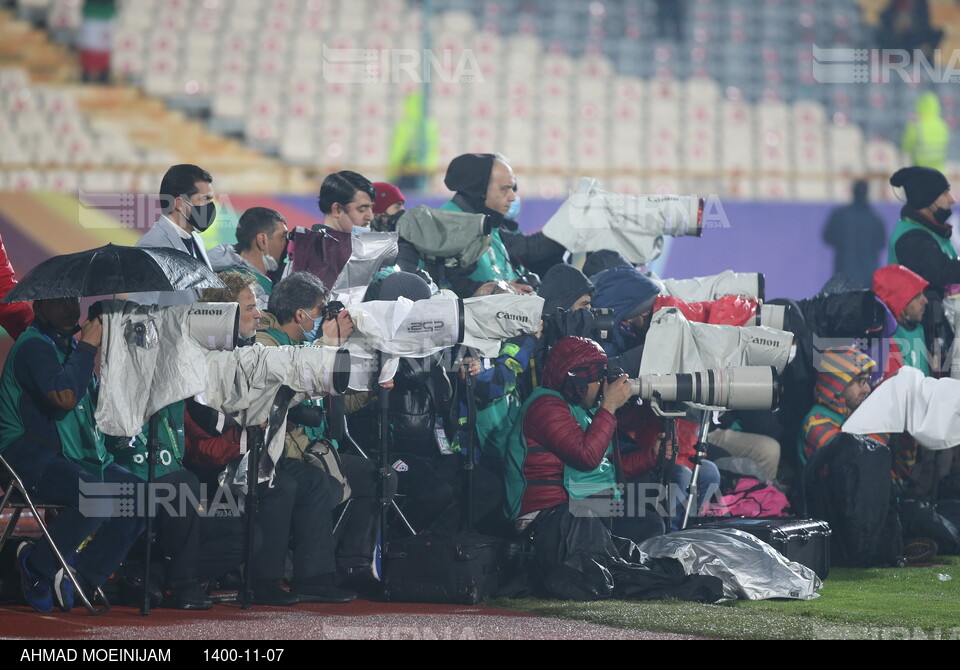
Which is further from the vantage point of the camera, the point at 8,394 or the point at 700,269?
the point at 700,269

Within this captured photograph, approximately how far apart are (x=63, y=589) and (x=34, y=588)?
0.13m

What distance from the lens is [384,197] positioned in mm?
6871

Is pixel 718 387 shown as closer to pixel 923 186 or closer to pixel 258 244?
pixel 258 244

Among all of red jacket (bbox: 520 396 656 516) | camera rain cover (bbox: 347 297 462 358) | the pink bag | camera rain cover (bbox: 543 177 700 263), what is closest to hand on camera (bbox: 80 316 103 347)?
camera rain cover (bbox: 347 297 462 358)

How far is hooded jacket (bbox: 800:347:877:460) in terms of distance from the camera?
664 cm

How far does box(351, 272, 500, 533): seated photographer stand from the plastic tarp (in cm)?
188

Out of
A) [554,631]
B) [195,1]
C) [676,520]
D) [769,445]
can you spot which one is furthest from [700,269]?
[195,1]

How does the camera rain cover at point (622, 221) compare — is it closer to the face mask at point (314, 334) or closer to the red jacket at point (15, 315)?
the face mask at point (314, 334)

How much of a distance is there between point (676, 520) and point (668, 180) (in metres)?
6.40

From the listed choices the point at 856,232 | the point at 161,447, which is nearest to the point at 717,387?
the point at 161,447

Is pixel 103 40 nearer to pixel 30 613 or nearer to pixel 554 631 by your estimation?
pixel 30 613

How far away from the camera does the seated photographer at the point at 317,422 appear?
17.8 ft

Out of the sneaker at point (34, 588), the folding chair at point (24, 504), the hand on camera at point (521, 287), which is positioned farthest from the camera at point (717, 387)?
the sneaker at point (34, 588)
